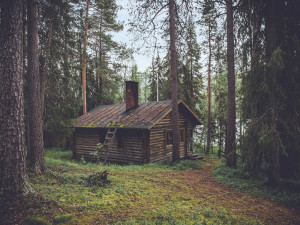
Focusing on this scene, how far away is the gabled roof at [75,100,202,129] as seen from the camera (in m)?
14.1

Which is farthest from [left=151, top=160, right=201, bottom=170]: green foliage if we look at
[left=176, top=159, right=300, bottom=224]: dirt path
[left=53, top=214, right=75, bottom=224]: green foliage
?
[left=53, top=214, right=75, bottom=224]: green foliage

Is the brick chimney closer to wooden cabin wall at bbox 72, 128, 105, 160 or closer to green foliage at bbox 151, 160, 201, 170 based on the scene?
wooden cabin wall at bbox 72, 128, 105, 160

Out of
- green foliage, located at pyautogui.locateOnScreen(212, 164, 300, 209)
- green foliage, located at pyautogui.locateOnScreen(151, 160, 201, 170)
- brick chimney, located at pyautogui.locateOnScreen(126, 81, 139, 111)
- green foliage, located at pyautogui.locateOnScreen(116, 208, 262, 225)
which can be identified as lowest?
green foliage, located at pyautogui.locateOnScreen(151, 160, 201, 170)

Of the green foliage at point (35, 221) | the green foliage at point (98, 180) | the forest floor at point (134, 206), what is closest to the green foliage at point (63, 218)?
the forest floor at point (134, 206)

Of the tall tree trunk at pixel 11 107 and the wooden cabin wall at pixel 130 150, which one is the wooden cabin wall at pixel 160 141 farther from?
the tall tree trunk at pixel 11 107

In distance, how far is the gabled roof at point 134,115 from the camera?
14144 millimetres

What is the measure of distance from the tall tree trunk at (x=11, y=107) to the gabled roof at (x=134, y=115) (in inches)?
356

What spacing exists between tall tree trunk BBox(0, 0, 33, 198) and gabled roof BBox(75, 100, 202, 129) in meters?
9.04

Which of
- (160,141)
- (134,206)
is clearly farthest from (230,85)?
(134,206)

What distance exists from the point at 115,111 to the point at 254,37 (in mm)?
13187

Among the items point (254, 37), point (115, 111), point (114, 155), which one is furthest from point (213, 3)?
point (114, 155)

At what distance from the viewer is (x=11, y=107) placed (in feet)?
15.0

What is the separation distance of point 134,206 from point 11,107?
414 centimetres

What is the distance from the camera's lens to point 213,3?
1109 cm
